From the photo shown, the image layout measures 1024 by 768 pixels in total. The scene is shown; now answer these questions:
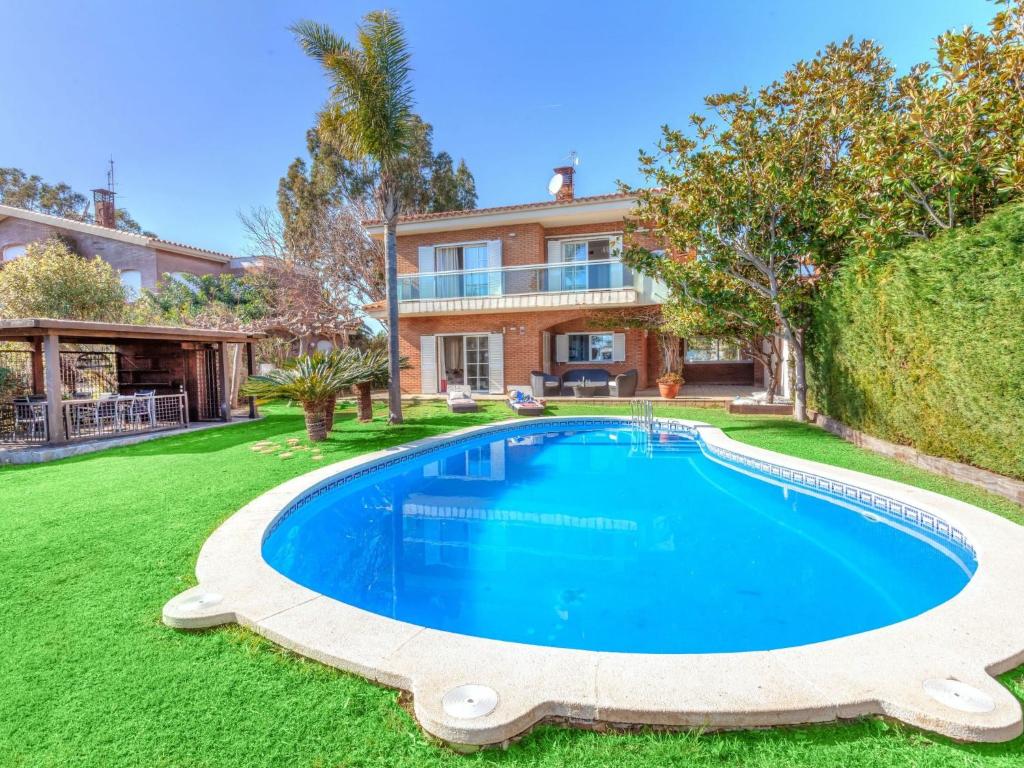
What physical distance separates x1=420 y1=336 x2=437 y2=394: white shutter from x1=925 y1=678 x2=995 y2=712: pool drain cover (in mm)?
18801

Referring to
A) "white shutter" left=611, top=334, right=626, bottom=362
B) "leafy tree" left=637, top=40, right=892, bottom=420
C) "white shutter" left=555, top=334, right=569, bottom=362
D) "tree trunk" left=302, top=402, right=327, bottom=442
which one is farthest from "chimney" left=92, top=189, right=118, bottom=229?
"leafy tree" left=637, top=40, right=892, bottom=420

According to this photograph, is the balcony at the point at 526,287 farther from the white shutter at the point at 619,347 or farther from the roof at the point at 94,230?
the roof at the point at 94,230

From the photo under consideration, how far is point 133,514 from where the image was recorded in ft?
20.0

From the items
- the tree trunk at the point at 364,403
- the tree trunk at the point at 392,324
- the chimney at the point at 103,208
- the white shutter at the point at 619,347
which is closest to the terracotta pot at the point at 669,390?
the white shutter at the point at 619,347

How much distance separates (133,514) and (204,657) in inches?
155

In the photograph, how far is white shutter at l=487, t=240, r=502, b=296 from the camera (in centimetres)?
1867

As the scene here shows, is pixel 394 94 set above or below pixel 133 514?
above

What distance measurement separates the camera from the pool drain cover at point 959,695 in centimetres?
251

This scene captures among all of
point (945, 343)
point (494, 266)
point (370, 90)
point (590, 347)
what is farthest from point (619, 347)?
point (945, 343)

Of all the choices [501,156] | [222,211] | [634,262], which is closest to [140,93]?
[222,211]

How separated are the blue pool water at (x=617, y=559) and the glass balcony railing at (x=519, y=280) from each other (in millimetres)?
9808

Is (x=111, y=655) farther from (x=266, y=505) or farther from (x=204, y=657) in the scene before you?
(x=266, y=505)

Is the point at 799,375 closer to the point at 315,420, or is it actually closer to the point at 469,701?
the point at 315,420

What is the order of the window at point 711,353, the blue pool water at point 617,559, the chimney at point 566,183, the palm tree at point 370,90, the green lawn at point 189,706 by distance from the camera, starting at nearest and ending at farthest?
the green lawn at point 189,706, the blue pool water at point 617,559, the palm tree at point 370,90, the chimney at point 566,183, the window at point 711,353
